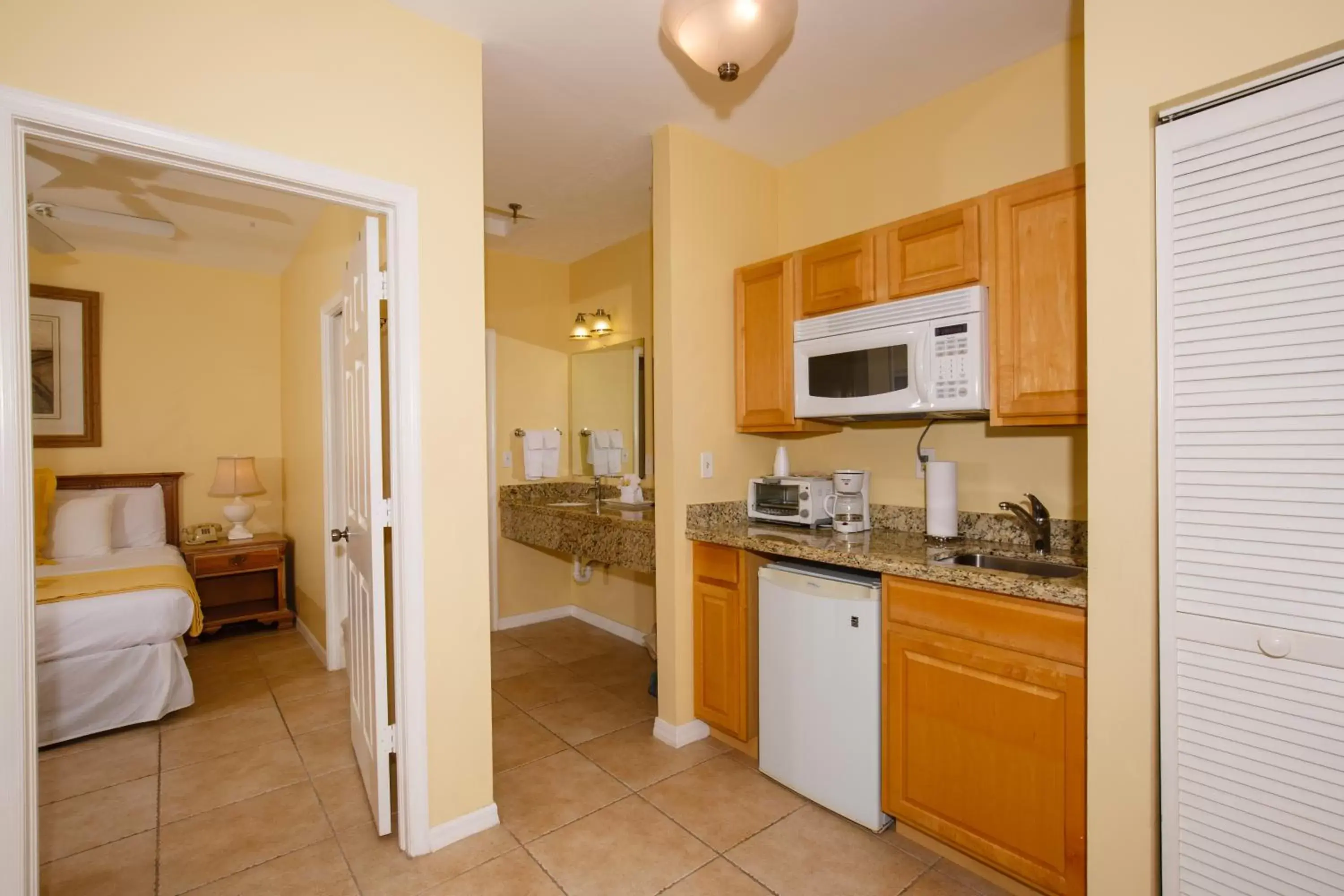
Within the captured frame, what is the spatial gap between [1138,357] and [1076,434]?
79 centimetres

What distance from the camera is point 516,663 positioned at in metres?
3.77

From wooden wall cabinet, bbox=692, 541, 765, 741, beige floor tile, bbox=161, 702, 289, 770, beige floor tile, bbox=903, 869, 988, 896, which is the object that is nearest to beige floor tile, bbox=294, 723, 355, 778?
beige floor tile, bbox=161, 702, 289, 770

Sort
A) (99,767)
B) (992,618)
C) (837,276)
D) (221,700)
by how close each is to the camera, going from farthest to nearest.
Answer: (221,700) < (99,767) < (837,276) < (992,618)

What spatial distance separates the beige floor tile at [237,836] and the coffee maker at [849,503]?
2.25 m

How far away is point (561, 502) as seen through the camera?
4.45 metres

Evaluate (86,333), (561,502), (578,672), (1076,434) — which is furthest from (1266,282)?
(86,333)

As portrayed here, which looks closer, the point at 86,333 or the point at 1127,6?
the point at 1127,6

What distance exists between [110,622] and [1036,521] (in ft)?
13.4

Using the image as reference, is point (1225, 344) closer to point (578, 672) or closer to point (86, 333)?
point (578, 672)

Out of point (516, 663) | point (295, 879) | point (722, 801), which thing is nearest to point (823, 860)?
point (722, 801)

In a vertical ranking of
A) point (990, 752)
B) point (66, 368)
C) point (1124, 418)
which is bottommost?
point (990, 752)

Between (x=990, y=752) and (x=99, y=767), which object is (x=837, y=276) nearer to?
(x=990, y=752)

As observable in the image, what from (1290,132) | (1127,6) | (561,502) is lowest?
A: (561,502)

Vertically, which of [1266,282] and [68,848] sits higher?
[1266,282]
